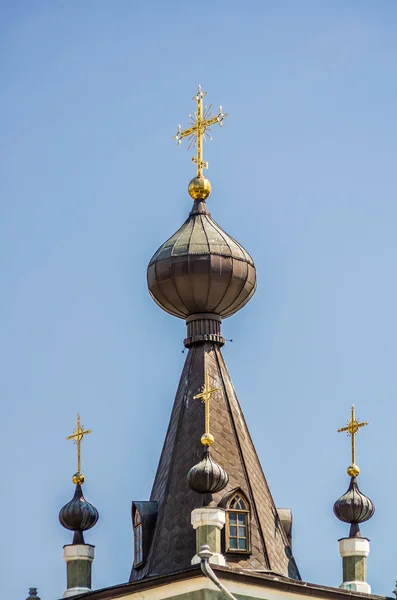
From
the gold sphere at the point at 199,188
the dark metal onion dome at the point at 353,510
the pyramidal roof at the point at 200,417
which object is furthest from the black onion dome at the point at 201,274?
the dark metal onion dome at the point at 353,510

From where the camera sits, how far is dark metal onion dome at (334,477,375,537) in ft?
140

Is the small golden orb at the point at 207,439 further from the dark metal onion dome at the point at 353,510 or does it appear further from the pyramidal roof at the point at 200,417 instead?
the dark metal onion dome at the point at 353,510

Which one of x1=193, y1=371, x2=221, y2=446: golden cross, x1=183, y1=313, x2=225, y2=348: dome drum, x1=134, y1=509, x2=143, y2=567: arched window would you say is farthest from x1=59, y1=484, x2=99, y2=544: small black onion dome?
x1=183, y1=313, x2=225, y2=348: dome drum

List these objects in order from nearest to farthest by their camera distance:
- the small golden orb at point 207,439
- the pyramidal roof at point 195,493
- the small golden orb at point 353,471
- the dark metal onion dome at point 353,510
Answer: the small golden orb at point 207,439 → the pyramidal roof at point 195,493 → the dark metal onion dome at point 353,510 → the small golden orb at point 353,471

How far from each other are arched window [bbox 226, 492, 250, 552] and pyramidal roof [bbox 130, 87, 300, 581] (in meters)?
0.08

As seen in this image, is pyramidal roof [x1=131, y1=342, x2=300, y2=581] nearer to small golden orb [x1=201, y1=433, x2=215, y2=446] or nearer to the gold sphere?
small golden orb [x1=201, y1=433, x2=215, y2=446]

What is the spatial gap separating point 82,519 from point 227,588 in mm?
3596

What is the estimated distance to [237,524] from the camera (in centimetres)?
4206

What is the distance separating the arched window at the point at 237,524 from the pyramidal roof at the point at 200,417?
79 mm

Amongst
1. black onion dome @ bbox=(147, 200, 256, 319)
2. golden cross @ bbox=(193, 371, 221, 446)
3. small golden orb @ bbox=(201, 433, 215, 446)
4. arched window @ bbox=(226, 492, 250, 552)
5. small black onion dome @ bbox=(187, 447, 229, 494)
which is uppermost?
black onion dome @ bbox=(147, 200, 256, 319)

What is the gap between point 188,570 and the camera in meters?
40.2

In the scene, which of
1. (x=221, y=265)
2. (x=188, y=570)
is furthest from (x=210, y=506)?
(x=221, y=265)

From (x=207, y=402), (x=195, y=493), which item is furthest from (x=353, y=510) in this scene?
(x=207, y=402)

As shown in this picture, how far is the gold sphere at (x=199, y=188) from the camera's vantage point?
45125 mm
